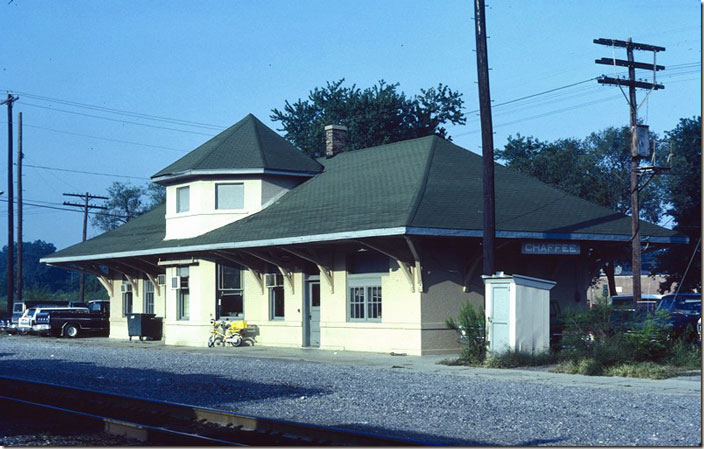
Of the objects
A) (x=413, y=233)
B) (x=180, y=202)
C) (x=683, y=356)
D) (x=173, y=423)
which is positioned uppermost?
(x=180, y=202)

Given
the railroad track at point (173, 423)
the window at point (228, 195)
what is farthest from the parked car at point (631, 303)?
the window at point (228, 195)

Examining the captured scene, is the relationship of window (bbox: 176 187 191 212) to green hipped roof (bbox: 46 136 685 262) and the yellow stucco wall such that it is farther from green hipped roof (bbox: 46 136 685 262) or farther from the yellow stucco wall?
the yellow stucco wall

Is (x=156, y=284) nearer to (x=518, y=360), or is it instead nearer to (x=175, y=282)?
(x=175, y=282)

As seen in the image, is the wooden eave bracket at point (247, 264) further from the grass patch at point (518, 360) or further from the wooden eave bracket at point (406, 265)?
the grass patch at point (518, 360)

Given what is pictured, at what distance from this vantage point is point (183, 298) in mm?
32969

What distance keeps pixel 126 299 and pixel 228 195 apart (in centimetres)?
1009

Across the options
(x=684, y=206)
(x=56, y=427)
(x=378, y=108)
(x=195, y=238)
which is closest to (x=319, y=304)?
(x=195, y=238)

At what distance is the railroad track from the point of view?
10188 mm

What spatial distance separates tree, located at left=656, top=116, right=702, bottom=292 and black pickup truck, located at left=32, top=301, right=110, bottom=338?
105 feet

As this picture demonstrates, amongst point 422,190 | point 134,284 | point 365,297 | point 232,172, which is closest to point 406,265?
point 365,297

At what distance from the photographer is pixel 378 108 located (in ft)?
185

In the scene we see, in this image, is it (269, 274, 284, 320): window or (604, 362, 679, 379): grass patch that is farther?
(269, 274, 284, 320): window

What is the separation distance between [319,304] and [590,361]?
1125cm

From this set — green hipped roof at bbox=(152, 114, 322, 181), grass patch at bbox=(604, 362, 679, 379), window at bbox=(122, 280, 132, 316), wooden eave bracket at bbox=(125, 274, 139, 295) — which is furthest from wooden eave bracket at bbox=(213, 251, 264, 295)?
grass patch at bbox=(604, 362, 679, 379)
